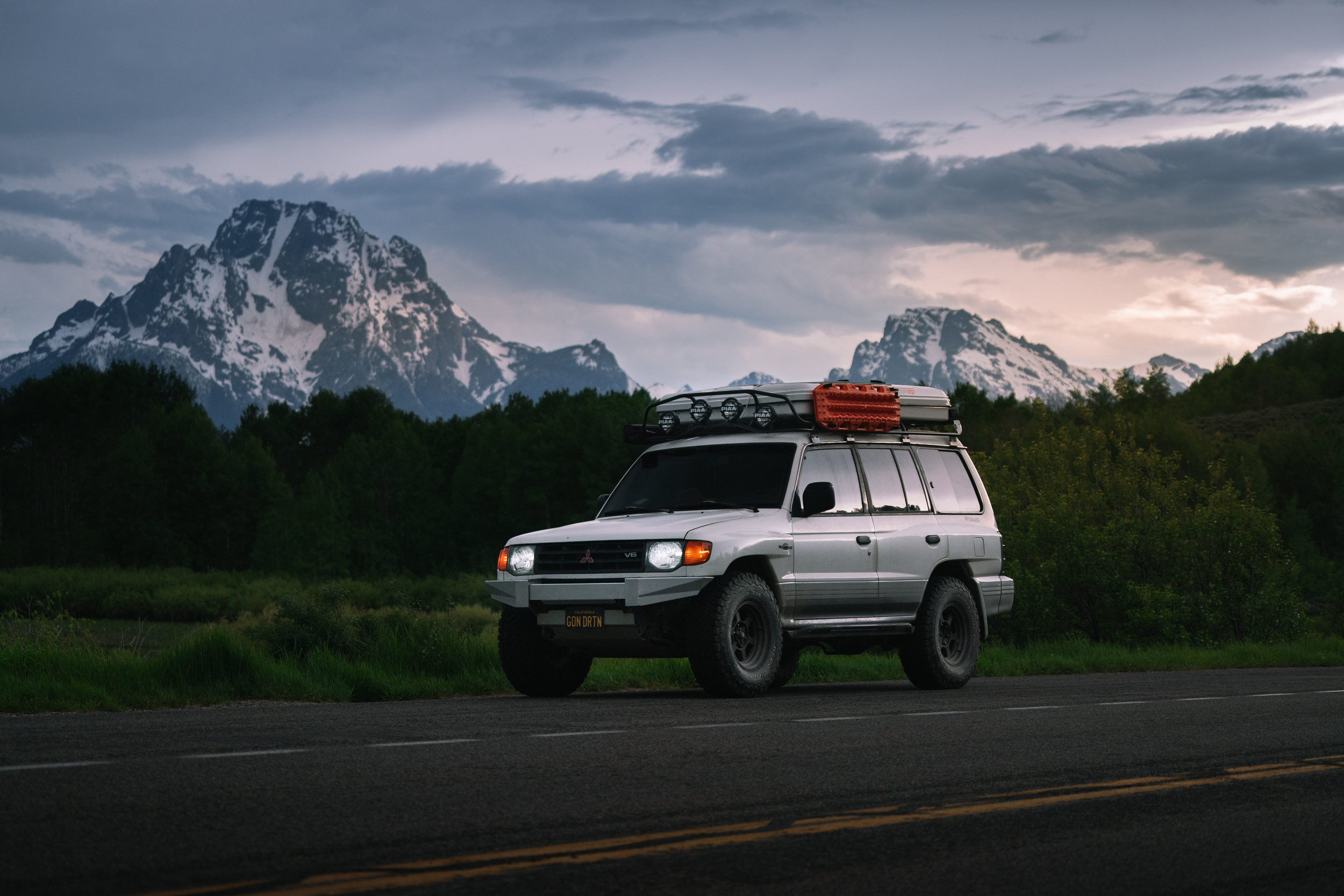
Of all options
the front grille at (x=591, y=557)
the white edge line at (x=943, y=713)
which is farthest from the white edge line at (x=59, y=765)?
the white edge line at (x=943, y=713)

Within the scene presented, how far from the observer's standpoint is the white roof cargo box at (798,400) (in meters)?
12.9

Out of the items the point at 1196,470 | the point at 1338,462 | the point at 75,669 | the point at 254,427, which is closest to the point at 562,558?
the point at 75,669

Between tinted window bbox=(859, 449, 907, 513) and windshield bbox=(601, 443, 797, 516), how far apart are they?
40.4 inches

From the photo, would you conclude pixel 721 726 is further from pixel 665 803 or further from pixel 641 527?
pixel 665 803

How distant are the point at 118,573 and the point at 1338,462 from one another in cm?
8206

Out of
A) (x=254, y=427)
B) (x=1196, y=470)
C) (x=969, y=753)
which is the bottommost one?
(x=969, y=753)

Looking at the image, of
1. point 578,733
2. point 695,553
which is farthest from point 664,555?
point 578,733

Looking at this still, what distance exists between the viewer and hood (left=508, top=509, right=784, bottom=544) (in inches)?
439

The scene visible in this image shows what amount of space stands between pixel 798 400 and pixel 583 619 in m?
3.15

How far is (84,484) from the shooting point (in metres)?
95.1

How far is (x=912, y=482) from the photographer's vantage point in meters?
13.6

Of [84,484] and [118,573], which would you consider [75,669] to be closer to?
[118,573]

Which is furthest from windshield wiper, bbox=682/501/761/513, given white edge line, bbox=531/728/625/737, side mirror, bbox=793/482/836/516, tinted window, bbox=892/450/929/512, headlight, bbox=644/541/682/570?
white edge line, bbox=531/728/625/737

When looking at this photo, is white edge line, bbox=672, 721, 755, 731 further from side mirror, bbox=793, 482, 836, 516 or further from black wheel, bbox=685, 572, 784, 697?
side mirror, bbox=793, 482, 836, 516
